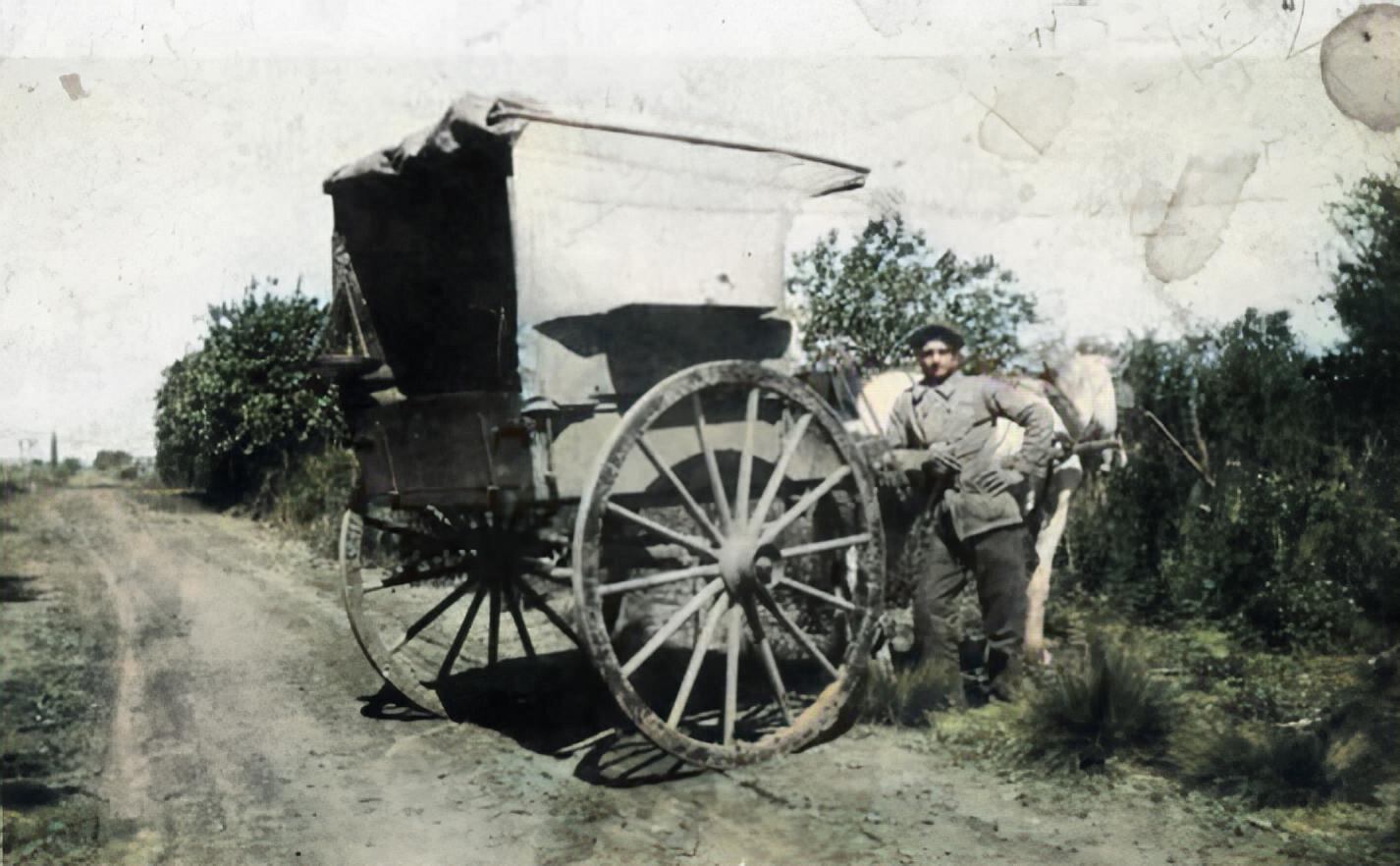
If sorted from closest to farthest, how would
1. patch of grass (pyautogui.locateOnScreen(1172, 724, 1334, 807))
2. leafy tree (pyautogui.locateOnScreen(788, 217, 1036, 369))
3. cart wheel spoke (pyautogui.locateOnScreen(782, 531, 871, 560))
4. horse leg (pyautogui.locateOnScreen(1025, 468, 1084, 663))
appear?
patch of grass (pyautogui.locateOnScreen(1172, 724, 1334, 807)), cart wheel spoke (pyautogui.locateOnScreen(782, 531, 871, 560)), leafy tree (pyautogui.locateOnScreen(788, 217, 1036, 369)), horse leg (pyautogui.locateOnScreen(1025, 468, 1084, 663))

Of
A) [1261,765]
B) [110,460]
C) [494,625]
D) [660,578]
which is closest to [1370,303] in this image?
[1261,765]

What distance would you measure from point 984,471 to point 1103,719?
3.98ft

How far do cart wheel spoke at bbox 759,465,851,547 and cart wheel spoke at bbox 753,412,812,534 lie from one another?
7 cm

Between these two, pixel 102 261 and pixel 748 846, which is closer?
pixel 748 846

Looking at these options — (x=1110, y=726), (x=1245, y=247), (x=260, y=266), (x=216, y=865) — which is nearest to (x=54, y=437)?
(x=260, y=266)

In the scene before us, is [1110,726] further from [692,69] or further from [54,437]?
[54,437]

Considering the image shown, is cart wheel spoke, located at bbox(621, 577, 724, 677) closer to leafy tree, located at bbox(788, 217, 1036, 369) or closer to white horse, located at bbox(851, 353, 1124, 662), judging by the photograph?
leafy tree, located at bbox(788, 217, 1036, 369)

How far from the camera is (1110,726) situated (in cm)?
406

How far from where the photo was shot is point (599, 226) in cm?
360

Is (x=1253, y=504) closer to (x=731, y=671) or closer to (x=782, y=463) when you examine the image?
(x=782, y=463)

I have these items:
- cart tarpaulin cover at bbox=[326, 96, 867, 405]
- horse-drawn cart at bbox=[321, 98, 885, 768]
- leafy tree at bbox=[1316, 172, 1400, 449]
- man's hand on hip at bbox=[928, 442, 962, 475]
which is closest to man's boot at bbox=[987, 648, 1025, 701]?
horse-drawn cart at bbox=[321, 98, 885, 768]

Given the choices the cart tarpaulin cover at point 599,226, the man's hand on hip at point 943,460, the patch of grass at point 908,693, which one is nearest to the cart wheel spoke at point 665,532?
the cart tarpaulin cover at point 599,226

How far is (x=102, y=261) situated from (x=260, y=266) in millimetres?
515

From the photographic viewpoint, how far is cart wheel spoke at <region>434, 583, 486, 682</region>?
4.76 meters
